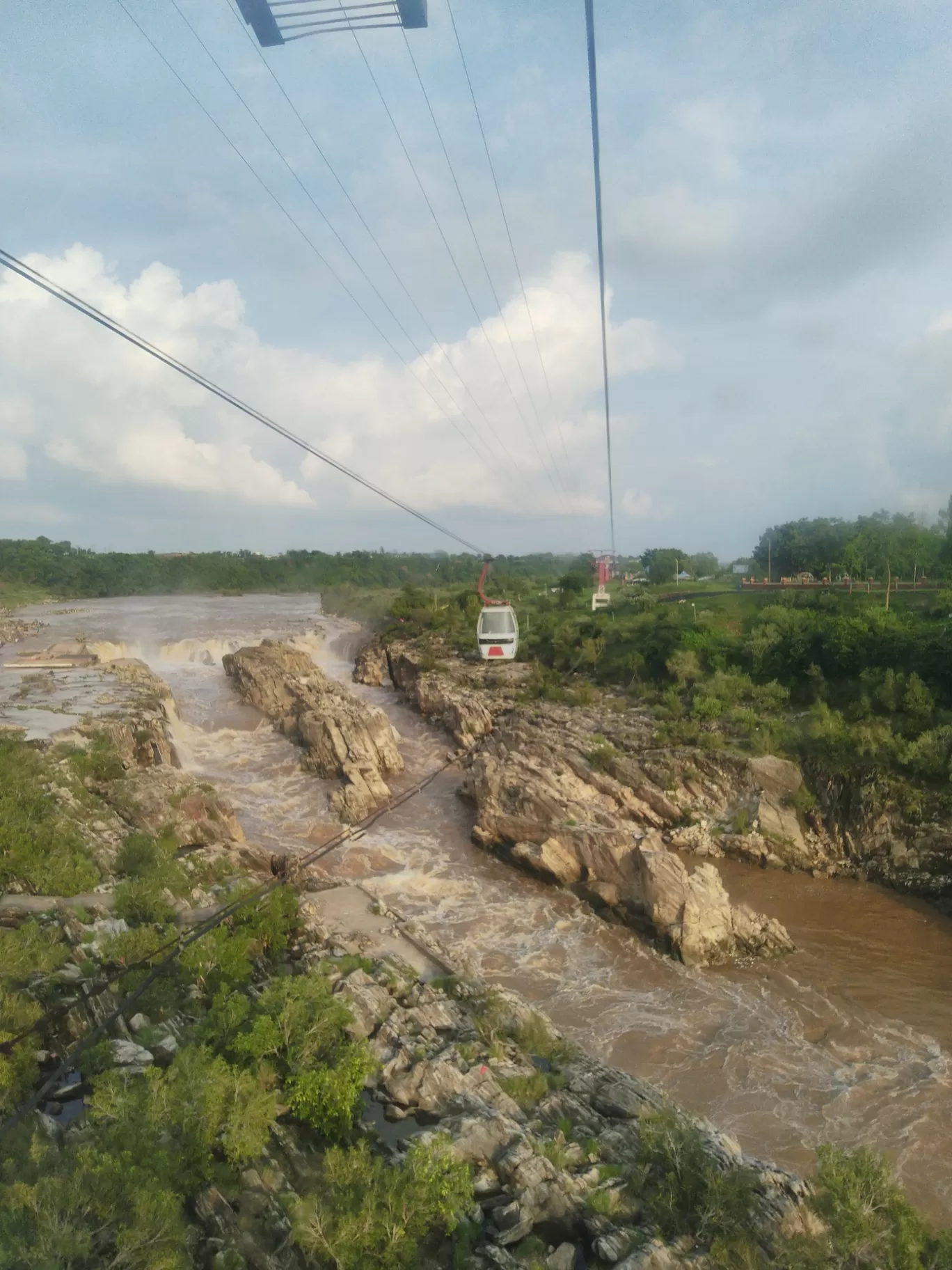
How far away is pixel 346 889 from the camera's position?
16.0m

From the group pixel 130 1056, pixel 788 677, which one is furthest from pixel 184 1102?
pixel 788 677

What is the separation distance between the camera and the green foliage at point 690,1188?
23.3ft

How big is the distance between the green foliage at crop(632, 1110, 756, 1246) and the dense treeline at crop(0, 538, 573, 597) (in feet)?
176

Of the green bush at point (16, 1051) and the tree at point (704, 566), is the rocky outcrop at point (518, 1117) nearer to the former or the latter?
the green bush at point (16, 1051)

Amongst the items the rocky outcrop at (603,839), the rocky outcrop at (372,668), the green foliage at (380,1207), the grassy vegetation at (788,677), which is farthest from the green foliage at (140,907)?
the rocky outcrop at (372,668)

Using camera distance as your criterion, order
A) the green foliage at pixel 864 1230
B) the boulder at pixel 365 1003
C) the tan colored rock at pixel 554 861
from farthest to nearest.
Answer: the tan colored rock at pixel 554 861 < the boulder at pixel 365 1003 < the green foliage at pixel 864 1230

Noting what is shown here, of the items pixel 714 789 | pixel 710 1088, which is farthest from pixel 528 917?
pixel 714 789

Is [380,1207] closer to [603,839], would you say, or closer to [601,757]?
[603,839]

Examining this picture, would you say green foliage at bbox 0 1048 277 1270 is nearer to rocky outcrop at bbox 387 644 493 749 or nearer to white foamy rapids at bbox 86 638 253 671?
rocky outcrop at bbox 387 644 493 749

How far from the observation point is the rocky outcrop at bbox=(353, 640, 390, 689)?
41.9 metres

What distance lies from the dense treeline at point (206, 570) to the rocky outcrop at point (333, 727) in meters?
28.1

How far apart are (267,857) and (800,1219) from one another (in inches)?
495

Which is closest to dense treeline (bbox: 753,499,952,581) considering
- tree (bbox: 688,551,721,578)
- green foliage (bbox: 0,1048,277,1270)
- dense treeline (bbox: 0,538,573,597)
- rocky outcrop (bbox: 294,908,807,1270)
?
tree (bbox: 688,551,721,578)

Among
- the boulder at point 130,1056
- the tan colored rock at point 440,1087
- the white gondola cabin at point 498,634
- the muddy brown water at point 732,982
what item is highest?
the white gondola cabin at point 498,634
